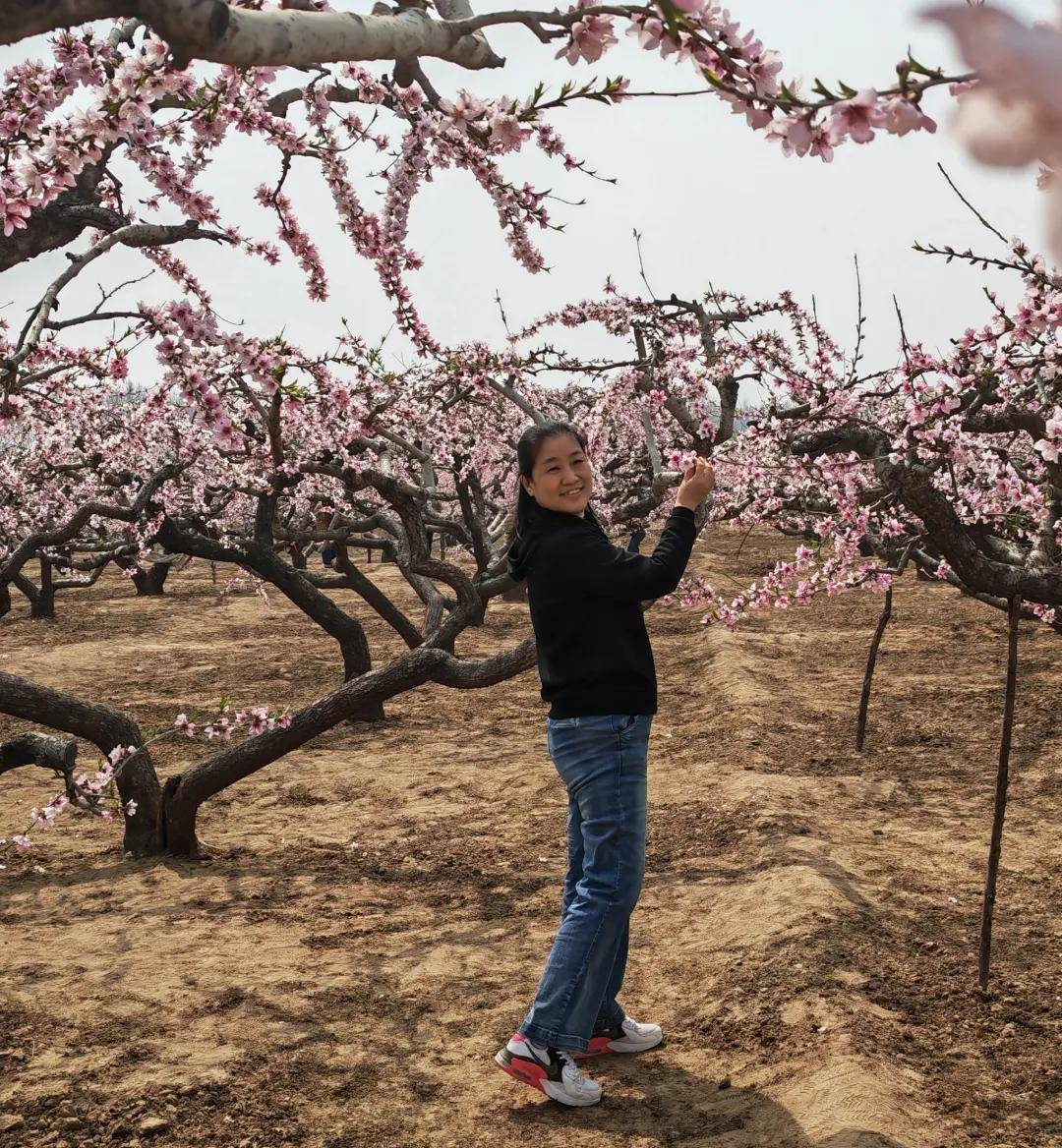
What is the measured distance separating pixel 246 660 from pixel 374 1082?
10762 mm

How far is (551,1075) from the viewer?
3.81 metres

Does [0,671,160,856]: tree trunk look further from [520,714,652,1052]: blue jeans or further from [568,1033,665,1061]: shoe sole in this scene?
[520,714,652,1052]: blue jeans

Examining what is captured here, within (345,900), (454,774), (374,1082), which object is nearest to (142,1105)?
(374,1082)

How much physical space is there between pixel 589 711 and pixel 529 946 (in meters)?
2.19

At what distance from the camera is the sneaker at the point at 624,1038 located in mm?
4211

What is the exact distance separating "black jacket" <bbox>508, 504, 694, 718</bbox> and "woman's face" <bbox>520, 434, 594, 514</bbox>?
96 millimetres

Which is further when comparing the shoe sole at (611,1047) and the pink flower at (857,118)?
the shoe sole at (611,1047)

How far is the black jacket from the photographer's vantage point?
3.60m

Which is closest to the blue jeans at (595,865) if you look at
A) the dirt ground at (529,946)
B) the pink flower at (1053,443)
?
the dirt ground at (529,946)

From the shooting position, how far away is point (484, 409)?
21.2 metres

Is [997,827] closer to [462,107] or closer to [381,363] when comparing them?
[462,107]

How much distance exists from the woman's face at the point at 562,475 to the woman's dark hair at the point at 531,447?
18 mm

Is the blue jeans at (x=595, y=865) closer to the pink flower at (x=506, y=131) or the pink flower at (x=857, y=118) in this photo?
the pink flower at (x=506, y=131)

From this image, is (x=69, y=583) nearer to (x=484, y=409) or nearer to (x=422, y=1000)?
(x=484, y=409)
